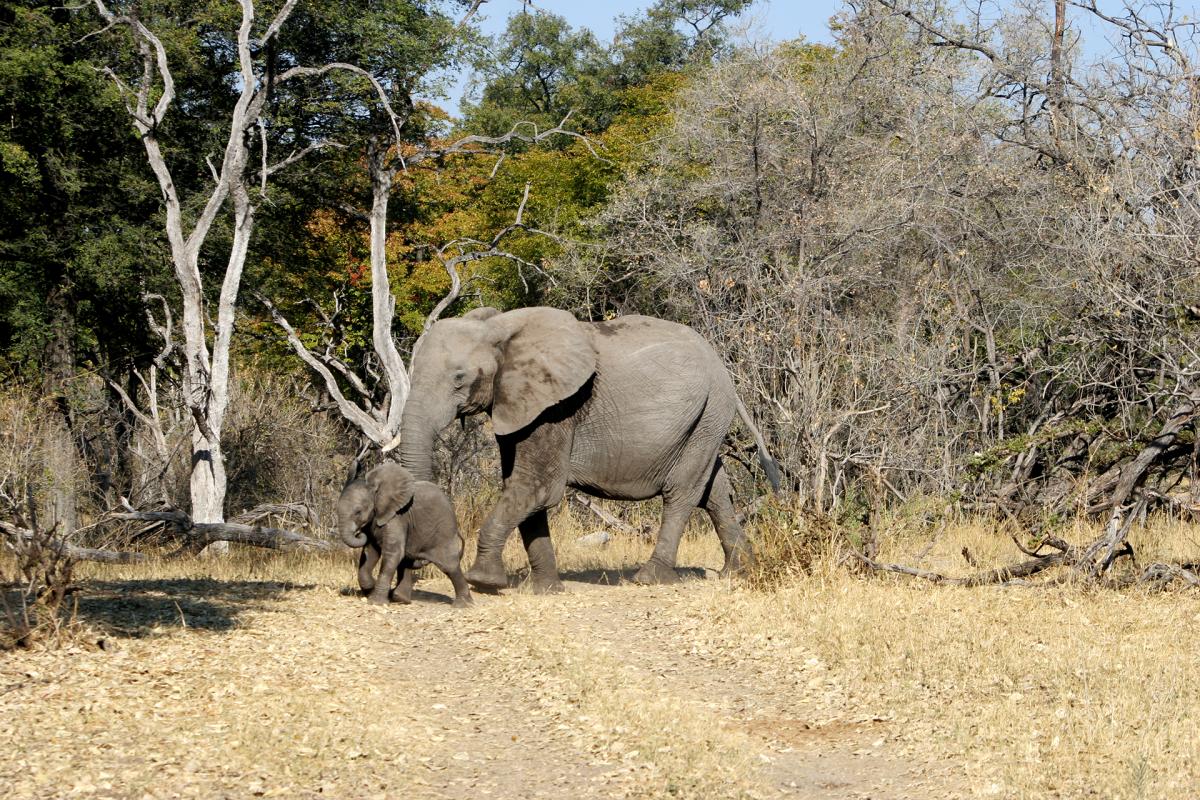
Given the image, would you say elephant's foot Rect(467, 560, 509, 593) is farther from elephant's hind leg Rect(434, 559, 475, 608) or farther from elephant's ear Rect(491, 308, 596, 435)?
elephant's ear Rect(491, 308, 596, 435)

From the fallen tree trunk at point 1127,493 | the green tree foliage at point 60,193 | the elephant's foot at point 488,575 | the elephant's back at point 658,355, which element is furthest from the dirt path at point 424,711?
the green tree foliage at point 60,193

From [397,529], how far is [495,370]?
2024 mm

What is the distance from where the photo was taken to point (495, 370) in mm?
12812

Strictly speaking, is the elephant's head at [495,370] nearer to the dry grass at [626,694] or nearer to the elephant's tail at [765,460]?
the dry grass at [626,694]

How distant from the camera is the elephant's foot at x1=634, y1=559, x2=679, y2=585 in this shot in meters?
13.7

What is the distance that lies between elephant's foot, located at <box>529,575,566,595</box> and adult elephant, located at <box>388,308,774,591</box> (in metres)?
0.01

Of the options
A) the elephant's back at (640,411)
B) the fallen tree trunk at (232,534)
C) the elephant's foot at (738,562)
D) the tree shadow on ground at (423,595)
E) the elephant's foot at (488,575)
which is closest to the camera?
the tree shadow on ground at (423,595)

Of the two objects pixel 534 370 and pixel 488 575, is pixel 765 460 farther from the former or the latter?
pixel 488 575

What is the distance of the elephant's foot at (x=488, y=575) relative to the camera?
42.1 ft

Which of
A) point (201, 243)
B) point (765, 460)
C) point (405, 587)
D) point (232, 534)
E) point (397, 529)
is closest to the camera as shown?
point (397, 529)

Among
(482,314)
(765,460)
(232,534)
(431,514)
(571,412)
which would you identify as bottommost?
(232,534)

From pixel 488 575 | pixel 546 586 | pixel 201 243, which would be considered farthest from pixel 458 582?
pixel 201 243

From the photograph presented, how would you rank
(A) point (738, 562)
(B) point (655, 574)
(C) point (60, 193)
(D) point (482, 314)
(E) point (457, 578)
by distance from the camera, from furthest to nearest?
(C) point (60, 193)
(A) point (738, 562)
(B) point (655, 574)
(D) point (482, 314)
(E) point (457, 578)

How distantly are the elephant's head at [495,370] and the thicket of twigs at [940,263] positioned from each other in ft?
9.34
